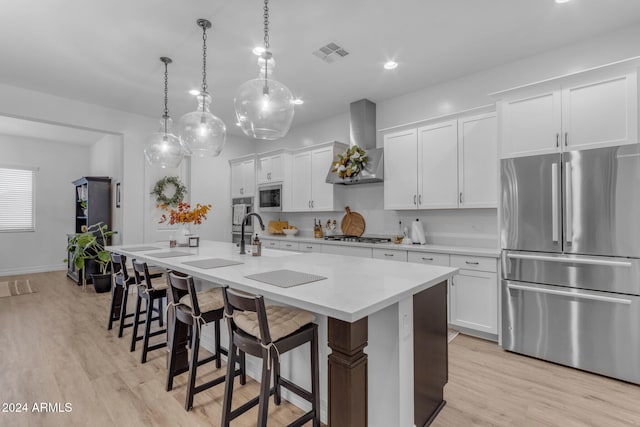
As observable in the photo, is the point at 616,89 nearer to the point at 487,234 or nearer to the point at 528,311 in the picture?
the point at 487,234

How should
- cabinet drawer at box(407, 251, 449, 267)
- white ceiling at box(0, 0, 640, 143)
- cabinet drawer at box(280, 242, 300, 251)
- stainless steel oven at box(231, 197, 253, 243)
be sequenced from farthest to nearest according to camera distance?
1. stainless steel oven at box(231, 197, 253, 243)
2. cabinet drawer at box(280, 242, 300, 251)
3. cabinet drawer at box(407, 251, 449, 267)
4. white ceiling at box(0, 0, 640, 143)

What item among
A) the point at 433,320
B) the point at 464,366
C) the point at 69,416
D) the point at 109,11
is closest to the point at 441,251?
the point at 464,366

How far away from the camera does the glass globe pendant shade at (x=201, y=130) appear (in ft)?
9.14

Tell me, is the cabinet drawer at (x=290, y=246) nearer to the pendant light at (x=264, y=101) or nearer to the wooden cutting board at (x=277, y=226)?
the wooden cutting board at (x=277, y=226)

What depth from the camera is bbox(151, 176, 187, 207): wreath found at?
5.34 metres

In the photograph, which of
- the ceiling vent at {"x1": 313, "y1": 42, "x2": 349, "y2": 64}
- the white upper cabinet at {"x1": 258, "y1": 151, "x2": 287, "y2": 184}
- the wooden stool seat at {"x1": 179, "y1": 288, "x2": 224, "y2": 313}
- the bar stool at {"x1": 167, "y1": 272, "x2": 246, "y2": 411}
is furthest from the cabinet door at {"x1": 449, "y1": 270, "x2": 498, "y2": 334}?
the white upper cabinet at {"x1": 258, "y1": 151, "x2": 287, "y2": 184}

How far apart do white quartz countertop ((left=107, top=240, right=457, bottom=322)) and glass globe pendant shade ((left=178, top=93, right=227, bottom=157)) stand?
3.36ft

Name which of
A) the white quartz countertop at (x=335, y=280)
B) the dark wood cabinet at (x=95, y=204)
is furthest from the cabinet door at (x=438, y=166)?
the dark wood cabinet at (x=95, y=204)

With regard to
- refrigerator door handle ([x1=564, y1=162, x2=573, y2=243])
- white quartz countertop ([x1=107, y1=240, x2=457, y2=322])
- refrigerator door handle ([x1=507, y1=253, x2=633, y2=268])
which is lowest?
refrigerator door handle ([x1=507, y1=253, x2=633, y2=268])

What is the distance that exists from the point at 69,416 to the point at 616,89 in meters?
4.52

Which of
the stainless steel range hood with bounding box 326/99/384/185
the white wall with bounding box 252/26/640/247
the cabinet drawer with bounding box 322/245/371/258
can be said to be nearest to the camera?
the white wall with bounding box 252/26/640/247

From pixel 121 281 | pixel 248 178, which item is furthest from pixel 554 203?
pixel 248 178

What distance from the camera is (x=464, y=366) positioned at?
8.49 ft

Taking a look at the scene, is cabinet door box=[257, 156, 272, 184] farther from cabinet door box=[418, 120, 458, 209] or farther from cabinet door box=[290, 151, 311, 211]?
cabinet door box=[418, 120, 458, 209]
